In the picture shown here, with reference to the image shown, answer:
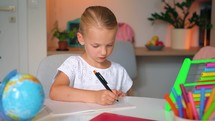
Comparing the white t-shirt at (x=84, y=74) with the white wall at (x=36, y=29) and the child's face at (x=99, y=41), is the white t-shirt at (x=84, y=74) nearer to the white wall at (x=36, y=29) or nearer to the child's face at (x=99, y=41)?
the child's face at (x=99, y=41)

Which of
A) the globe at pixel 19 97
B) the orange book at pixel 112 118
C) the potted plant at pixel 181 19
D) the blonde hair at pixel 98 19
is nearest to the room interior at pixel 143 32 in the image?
the potted plant at pixel 181 19

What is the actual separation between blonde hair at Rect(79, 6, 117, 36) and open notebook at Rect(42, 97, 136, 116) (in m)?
0.32

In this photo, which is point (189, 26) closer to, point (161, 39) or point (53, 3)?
point (161, 39)

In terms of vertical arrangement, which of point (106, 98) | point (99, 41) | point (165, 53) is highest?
point (99, 41)

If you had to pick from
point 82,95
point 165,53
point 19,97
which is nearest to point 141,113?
point 82,95

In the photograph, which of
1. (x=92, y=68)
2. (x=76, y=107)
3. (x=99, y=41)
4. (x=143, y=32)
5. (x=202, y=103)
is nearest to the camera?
(x=202, y=103)

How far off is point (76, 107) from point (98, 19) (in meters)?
0.39

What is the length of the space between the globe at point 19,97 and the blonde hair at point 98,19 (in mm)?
507

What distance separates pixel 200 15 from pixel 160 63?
0.59m

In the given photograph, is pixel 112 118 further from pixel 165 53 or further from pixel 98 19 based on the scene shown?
pixel 165 53

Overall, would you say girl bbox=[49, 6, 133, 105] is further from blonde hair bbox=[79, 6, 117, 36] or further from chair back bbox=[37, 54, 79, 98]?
chair back bbox=[37, 54, 79, 98]

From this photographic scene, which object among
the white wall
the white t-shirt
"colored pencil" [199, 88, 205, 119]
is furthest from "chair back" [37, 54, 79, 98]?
the white wall

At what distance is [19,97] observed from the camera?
2.20ft

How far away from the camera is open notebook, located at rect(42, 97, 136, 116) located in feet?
2.85
